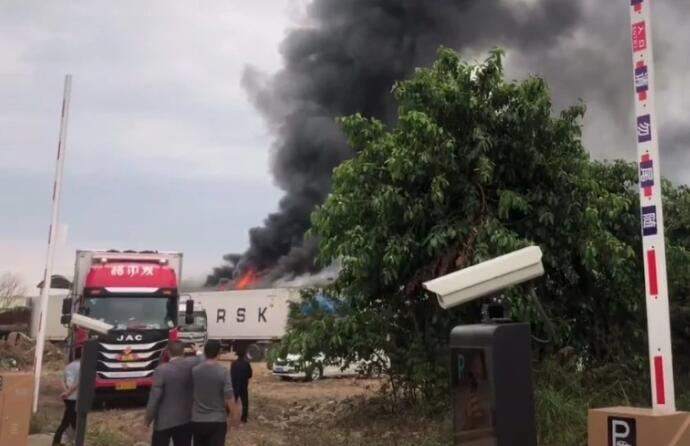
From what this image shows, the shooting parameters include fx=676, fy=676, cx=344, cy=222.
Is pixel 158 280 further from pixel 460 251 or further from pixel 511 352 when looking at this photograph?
pixel 511 352

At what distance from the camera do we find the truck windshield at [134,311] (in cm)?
1409

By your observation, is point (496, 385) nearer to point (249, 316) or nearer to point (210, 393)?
point (210, 393)

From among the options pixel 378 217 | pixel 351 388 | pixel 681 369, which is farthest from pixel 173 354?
pixel 351 388

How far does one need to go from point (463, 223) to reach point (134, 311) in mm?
8167

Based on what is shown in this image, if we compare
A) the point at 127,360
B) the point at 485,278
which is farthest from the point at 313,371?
the point at 485,278

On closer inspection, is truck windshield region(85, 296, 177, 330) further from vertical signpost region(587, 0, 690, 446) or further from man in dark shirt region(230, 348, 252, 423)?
vertical signpost region(587, 0, 690, 446)

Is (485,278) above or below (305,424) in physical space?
above

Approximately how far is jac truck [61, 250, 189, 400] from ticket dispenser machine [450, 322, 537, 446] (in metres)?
11.6

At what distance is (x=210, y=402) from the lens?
6.44m

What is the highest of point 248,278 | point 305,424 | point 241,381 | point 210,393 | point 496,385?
point 248,278

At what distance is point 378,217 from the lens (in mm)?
9656

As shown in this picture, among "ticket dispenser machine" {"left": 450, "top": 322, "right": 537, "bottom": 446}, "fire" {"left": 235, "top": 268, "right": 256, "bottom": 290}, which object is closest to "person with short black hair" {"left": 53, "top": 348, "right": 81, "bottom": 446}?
"ticket dispenser machine" {"left": 450, "top": 322, "right": 537, "bottom": 446}

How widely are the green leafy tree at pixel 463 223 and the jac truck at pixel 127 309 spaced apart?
16.6ft

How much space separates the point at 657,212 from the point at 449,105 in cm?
528
